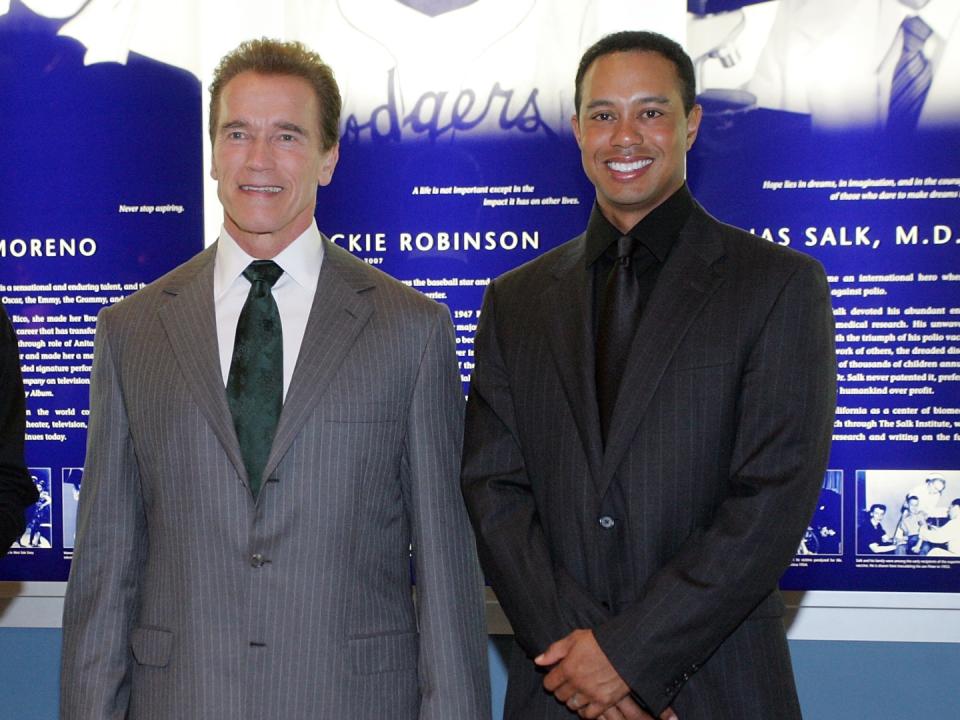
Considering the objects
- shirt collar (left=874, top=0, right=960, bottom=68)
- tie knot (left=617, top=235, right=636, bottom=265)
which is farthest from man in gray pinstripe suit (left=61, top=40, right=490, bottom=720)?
shirt collar (left=874, top=0, right=960, bottom=68)

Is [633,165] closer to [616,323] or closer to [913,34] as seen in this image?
[616,323]

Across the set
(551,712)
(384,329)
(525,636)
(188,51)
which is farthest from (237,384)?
(188,51)

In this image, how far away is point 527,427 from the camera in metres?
2.35

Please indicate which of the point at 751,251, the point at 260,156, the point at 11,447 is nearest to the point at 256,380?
the point at 260,156

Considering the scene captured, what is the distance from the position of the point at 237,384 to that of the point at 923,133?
2150 mm

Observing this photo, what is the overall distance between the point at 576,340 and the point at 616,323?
9cm

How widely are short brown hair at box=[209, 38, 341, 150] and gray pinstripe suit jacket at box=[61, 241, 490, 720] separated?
0.32 metres

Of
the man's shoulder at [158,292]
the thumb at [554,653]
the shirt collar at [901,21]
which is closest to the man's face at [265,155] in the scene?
the man's shoulder at [158,292]

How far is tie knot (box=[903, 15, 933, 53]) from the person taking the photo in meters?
3.24

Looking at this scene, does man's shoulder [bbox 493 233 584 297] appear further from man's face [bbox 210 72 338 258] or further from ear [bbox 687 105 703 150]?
man's face [bbox 210 72 338 258]

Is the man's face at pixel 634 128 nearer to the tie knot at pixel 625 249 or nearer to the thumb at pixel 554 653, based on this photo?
the tie knot at pixel 625 249

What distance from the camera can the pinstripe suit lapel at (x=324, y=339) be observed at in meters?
2.17

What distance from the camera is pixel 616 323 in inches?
91.1

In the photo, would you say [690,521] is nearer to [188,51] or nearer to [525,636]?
[525,636]
